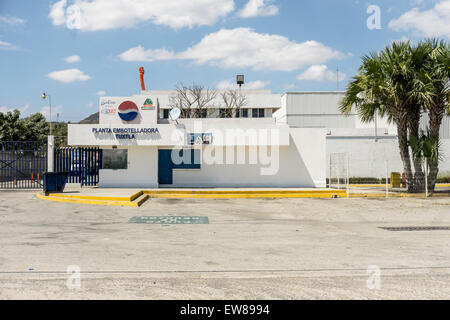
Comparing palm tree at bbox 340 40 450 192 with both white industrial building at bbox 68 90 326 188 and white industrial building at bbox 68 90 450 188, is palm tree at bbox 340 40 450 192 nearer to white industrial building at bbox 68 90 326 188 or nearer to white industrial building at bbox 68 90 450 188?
white industrial building at bbox 68 90 450 188

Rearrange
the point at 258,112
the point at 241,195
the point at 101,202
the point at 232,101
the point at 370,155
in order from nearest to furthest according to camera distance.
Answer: the point at 101,202
the point at 241,195
the point at 370,155
the point at 232,101
the point at 258,112

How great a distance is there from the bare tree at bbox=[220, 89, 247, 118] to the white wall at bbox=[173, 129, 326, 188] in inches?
1161

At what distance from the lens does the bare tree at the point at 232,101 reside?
51.9 m

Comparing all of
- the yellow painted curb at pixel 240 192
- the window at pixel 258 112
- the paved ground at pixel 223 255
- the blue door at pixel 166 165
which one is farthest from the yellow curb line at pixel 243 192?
the window at pixel 258 112

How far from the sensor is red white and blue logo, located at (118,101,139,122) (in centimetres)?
2153

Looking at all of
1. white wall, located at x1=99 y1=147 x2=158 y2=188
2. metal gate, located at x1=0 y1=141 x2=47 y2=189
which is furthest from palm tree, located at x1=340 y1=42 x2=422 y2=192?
metal gate, located at x1=0 y1=141 x2=47 y2=189

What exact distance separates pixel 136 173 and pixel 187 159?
9.57 feet

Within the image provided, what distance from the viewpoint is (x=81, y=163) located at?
22.4 meters

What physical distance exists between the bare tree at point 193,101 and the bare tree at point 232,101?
1.69m

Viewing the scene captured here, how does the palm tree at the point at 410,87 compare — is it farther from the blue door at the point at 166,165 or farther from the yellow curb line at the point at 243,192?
the blue door at the point at 166,165

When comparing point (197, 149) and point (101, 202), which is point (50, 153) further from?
point (197, 149)

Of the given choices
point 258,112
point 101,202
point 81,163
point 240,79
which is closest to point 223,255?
point 101,202
